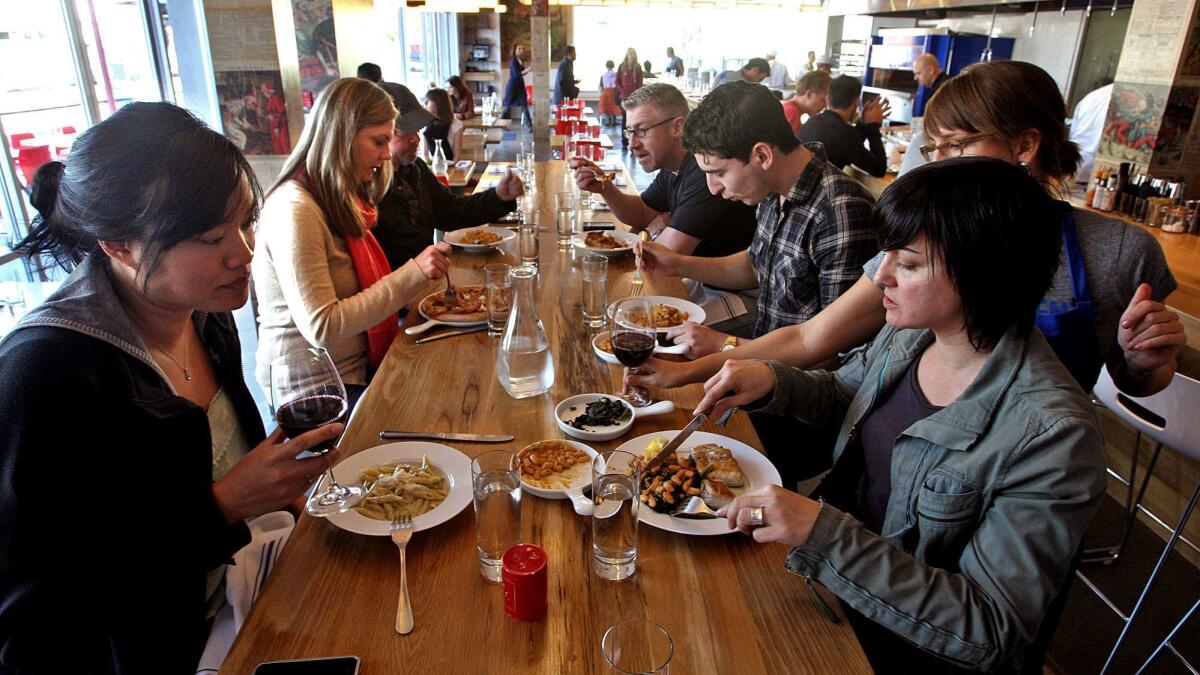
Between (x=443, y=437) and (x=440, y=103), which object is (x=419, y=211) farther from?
(x=440, y=103)

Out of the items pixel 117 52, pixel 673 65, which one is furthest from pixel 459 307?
pixel 673 65

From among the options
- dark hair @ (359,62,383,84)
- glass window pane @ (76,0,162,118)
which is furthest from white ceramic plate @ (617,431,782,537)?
dark hair @ (359,62,383,84)

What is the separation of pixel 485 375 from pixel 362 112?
45.9 inches

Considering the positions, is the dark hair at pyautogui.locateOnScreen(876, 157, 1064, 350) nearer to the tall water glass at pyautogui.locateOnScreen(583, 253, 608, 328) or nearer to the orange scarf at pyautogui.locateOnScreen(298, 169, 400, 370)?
the tall water glass at pyautogui.locateOnScreen(583, 253, 608, 328)

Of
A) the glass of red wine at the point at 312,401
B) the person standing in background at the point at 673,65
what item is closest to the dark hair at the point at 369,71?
the glass of red wine at the point at 312,401

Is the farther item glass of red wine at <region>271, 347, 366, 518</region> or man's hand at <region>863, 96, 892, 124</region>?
man's hand at <region>863, 96, 892, 124</region>

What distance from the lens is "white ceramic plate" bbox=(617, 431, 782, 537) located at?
126cm

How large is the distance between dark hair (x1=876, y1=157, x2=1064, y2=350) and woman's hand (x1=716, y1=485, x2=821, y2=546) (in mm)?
482

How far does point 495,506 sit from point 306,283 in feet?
4.61

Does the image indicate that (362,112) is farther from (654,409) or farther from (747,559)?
(747,559)

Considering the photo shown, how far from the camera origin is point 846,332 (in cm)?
207

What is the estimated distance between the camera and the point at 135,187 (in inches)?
49.6

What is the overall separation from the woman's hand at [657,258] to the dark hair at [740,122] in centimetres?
48

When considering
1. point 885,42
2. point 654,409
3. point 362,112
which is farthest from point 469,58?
point 654,409
